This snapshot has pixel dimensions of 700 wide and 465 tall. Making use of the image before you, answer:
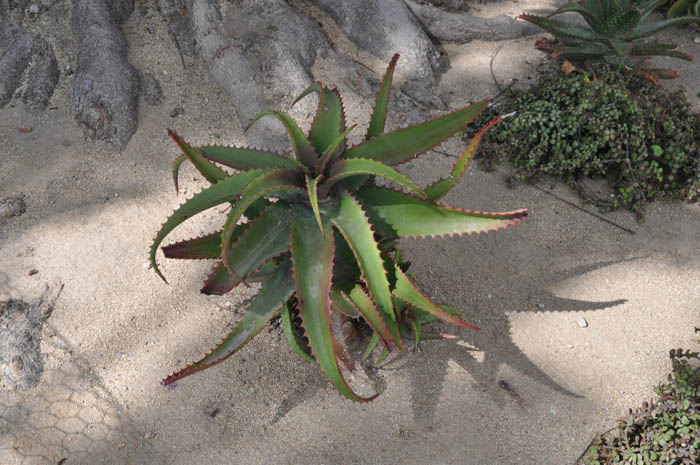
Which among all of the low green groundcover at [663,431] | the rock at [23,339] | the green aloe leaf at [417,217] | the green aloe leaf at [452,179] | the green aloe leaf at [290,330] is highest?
the green aloe leaf at [452,179]

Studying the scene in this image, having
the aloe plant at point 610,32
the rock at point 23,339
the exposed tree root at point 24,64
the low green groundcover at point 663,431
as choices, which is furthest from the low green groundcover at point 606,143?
the exposed tree root at point 24,64

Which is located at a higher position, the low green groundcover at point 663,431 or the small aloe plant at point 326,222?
the small aloe plant at point 326,222

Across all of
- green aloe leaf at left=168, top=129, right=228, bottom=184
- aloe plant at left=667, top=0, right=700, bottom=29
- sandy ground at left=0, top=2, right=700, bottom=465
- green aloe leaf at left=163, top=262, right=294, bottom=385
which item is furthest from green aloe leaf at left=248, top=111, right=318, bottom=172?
aloe plant at left=667, top=0, right=700, bottom=29

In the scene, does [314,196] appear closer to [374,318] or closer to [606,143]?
[374,318]

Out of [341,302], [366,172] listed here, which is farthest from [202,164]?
[341,302]

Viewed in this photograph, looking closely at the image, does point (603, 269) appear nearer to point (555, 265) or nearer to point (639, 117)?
point (555, 265)

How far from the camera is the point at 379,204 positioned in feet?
6.66

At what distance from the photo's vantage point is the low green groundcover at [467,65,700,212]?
10.7ft

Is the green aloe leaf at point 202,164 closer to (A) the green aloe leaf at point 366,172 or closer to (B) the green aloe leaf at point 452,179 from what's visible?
(A) the green aloe leaf at point 366,172

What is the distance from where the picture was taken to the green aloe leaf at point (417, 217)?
6.06 feet

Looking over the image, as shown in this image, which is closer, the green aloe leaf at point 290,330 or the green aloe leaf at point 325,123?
the green aloe leaf at point 325,123

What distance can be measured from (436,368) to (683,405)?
1024 mm

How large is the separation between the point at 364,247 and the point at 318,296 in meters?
0.23

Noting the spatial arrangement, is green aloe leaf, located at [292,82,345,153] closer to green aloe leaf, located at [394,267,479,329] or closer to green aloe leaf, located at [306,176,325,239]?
green aloe leaf, located at [306,176,325,239]
